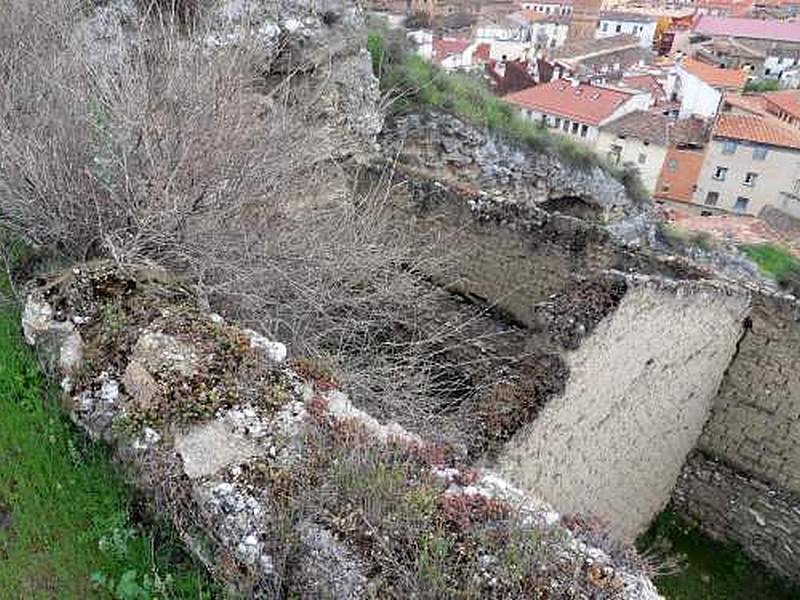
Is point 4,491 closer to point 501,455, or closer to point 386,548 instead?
point 386,548

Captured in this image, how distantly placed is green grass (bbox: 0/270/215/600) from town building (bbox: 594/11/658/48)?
56.0 m

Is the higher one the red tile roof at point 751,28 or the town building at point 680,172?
the red tile roof at point 751,28

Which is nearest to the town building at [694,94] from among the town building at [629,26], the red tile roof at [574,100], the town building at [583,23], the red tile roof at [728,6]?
the red tile roof at [574,100]

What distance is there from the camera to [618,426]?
6.89m

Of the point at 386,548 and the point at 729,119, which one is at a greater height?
the point at 386,548

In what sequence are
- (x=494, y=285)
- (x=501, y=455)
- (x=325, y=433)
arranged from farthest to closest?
(x=494, y=285)
(x=501, y=455)
(x=325, y=433)

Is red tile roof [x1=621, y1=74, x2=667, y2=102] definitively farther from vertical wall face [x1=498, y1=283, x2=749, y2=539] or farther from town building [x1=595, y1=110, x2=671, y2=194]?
vertical wall face [x1=498, y1=283, x2=749, y2=539]

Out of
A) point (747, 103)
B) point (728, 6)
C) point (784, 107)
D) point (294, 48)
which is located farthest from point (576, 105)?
point (728, 6)

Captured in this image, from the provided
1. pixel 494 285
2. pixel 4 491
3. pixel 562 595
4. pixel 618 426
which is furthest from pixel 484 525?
pixel 494 285

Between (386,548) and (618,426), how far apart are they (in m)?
4.63

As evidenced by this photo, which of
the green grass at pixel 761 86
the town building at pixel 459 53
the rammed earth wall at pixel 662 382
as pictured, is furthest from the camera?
the green grass at pixel 761 86

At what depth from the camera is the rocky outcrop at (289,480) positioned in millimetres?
2783

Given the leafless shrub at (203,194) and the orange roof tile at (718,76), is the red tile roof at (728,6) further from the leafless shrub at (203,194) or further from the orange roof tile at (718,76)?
the leafless shrub at (203,194)

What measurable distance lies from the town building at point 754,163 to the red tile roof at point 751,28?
25.4 meters
